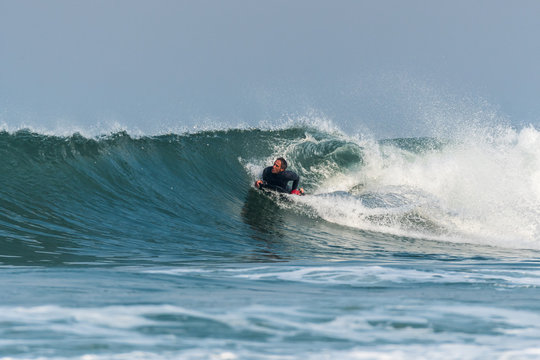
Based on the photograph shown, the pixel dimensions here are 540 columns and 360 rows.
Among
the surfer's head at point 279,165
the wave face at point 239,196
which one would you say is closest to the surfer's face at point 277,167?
the surfer's head at point 279,165

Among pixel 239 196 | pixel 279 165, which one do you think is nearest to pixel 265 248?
pixel 279 165

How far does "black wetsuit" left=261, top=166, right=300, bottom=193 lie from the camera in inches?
460

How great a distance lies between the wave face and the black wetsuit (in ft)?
0.92

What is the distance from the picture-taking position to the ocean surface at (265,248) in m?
3.93

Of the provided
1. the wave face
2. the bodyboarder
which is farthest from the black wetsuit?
the wave face

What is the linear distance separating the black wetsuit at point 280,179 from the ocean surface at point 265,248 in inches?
11.5

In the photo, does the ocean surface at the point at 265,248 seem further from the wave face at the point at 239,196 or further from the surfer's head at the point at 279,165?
the surfer's head at the point at 279,165

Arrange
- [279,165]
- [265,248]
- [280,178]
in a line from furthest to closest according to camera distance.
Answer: [280,178], [279,165], [265,248]

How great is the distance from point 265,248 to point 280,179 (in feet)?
11.0

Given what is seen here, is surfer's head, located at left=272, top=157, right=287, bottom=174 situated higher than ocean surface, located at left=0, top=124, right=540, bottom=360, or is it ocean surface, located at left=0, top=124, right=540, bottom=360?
surfer's head, located at left=272, top=157, right=287, bottom=174

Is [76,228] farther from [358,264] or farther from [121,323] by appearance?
[121,323]

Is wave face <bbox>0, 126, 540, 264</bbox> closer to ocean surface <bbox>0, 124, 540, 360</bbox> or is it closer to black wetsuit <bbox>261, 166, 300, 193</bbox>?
ocean surface <bbox>0, 124, 540, 360</bbox>

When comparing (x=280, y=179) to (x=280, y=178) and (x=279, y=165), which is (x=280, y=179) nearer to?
(x=280, y=178)

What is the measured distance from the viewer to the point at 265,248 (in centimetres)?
857
